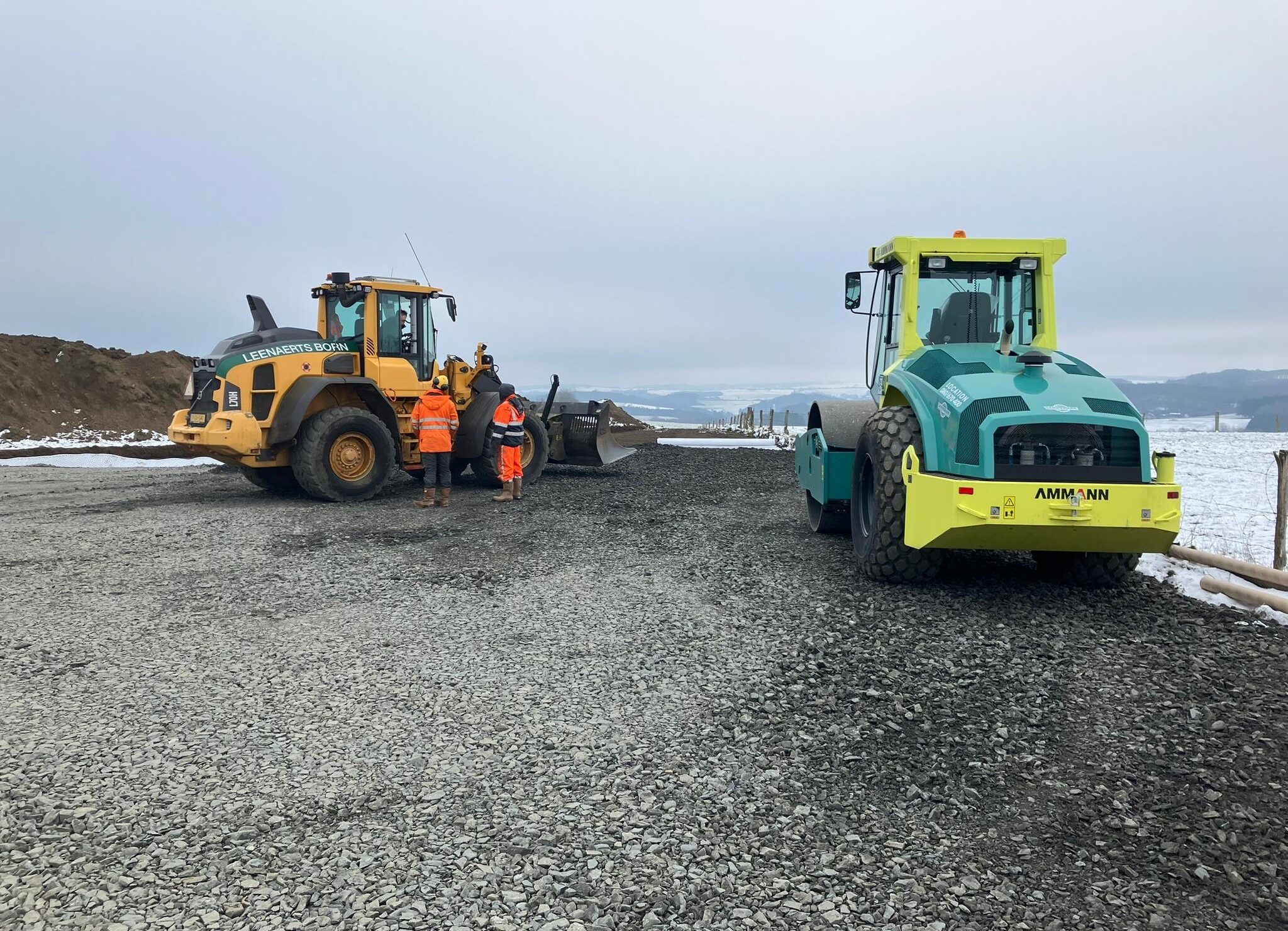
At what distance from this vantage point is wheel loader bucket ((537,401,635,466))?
13.8m

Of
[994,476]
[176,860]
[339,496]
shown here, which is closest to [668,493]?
[339,496]

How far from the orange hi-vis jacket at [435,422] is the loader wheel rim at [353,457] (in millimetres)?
960

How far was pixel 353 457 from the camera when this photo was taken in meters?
11.1

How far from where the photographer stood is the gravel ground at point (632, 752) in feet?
8.82

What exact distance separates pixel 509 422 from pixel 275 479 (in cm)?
365

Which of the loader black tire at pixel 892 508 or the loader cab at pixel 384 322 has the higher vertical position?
the loader cab at pixel 384 322

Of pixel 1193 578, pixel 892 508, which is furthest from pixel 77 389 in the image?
pixel 1193 578

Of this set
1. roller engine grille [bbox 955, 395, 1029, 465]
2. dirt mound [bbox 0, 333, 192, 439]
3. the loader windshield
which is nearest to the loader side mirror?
the loader windshield

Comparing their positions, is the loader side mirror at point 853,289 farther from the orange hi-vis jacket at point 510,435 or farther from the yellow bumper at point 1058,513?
the orange hi-vis jacket at point 510,435

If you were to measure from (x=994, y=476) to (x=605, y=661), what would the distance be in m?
2.77

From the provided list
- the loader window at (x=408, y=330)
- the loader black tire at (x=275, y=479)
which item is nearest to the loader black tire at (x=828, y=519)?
the loader window at (x=408, y=330)

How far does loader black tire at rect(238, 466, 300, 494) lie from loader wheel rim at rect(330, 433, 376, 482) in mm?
1298

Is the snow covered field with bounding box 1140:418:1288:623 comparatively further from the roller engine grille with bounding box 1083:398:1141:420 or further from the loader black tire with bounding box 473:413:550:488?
the loader black tire with bounding box 473:413:550:488

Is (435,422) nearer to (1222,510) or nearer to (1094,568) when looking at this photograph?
(1094,568)
